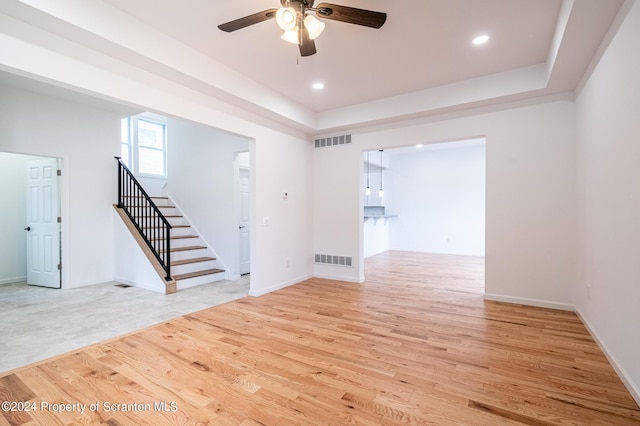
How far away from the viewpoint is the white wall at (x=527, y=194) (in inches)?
Answer: 147

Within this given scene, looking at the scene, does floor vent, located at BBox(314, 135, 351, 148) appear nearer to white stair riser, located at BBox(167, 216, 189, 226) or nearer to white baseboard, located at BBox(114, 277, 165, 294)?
white stair riser, located at BBox(167, 216, 189, 226)

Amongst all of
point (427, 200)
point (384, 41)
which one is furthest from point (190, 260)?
point (427, 200)

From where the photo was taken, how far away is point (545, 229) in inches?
151

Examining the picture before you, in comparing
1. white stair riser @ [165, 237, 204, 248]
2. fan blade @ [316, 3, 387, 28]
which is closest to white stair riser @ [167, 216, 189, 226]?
white stair riser @ [165, 237, 204, 248]

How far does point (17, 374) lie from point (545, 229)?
5.70 metres

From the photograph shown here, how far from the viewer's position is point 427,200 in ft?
30.1

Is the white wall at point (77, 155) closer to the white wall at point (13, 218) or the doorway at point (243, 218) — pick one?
the white wall at point (13, 218)

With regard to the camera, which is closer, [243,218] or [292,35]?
[292,35]

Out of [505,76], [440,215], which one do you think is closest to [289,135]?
[505,76]

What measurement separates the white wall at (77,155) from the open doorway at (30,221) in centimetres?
17

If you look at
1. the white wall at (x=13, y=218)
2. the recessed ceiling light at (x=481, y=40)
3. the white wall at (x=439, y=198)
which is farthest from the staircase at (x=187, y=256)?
the white wall at (x=439, y=198)

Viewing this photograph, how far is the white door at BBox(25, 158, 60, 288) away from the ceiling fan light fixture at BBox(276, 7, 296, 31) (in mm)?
5165

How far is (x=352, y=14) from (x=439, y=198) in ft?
25.3

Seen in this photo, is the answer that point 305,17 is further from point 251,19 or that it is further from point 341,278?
point 341,278
